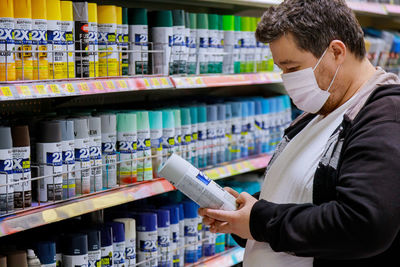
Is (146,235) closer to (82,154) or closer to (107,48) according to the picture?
(82,154)

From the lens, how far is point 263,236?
1.43 metres

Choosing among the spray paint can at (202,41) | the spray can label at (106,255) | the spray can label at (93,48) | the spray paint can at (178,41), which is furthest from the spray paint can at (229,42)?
the spray can label at (106,255)

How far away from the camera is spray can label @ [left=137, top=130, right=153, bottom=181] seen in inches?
91.3

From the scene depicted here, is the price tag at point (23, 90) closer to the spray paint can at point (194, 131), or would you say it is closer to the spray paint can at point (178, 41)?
the spray paint can at point (178, 41)

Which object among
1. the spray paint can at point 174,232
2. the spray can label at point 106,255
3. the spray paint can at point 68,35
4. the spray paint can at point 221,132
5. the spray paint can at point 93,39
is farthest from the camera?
the spray paint can at point 221,132

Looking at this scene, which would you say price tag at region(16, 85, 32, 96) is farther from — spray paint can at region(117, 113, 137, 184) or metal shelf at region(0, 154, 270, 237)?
spray paint can at region(117, 113, 137, 184)

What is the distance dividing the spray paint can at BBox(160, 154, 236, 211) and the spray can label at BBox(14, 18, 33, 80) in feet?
1.86

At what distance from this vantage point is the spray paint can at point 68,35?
195cm

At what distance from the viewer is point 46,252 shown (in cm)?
194

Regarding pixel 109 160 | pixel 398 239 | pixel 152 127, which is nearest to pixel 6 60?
pixel 109 160

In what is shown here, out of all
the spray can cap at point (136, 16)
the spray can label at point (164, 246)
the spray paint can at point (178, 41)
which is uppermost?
the spray can cap at point (136, 16)

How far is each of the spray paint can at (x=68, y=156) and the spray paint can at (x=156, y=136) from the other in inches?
17.6

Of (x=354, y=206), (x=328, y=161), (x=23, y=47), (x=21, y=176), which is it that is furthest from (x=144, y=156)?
(x=354, y=206)

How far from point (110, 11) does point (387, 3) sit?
2682mm
